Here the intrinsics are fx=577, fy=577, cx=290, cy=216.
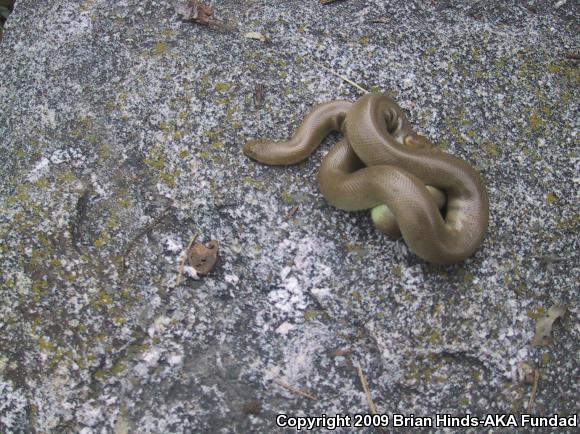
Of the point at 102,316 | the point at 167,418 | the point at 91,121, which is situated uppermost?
the point at 91,121

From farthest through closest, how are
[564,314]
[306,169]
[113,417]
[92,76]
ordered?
[92,76] < [306,169] < [564,314] < [113,417]

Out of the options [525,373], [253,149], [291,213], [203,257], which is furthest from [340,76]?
[525,373]

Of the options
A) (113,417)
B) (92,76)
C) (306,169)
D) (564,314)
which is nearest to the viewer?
(113,417)

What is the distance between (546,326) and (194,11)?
237cm

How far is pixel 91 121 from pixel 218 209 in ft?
2.67

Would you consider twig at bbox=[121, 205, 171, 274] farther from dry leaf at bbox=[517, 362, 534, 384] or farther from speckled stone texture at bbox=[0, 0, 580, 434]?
dry leaf at bbox=[517, 362, 534, 384]

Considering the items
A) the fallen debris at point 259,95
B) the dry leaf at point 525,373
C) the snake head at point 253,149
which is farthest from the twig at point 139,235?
the dry leaf at point 525,373

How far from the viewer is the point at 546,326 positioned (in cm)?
251

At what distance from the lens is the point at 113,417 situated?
2.31 m

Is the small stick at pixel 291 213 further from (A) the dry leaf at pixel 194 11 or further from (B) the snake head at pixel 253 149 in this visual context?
(A) the dry leaf at pixel 194 11

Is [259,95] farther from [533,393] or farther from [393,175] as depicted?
[533,393]

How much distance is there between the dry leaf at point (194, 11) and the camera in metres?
3.13

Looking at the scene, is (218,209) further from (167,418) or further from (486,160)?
(486,160)

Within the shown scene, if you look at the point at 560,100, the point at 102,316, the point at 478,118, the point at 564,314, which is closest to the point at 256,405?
the point at 102,316
